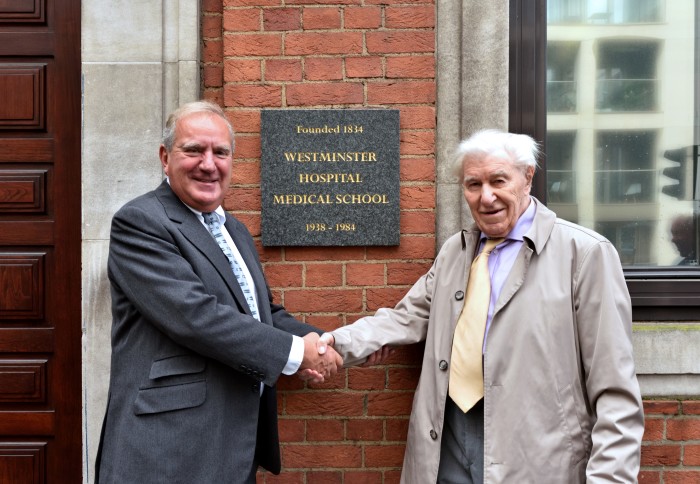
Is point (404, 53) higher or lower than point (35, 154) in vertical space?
higher

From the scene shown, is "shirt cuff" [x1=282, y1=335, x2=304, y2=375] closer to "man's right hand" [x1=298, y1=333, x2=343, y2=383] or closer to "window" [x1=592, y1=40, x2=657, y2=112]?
"man's right hand" [x1=298, y1=333, x2=343, y2=383]

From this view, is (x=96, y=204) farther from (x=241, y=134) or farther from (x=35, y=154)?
(x=241, y=134)

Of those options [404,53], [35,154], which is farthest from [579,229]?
[35,154]

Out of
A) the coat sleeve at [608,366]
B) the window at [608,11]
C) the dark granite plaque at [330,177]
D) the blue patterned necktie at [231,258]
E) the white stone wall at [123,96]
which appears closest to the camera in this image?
the coat sleeve at [608,366]

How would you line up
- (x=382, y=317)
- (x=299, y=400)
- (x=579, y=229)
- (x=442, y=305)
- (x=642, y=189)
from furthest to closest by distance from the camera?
1. (x=642, y=189)
2. (x=299, y=400)
3. (x=382, y=317)
4. (x=442, y=305)
5. (x=579, y=229)

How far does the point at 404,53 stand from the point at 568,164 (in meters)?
0.91

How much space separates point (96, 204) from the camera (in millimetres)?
3254

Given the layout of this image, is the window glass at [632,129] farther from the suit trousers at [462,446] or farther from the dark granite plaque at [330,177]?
the suit trousers at [462,446]

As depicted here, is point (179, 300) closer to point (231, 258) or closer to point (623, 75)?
point (231, 258)

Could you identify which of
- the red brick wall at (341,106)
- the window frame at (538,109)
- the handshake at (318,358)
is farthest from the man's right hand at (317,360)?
the window frame at (538,109)

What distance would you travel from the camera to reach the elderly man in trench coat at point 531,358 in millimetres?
2363

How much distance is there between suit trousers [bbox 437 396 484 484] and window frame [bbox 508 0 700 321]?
113 cm

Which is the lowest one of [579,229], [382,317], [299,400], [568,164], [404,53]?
[299,400]

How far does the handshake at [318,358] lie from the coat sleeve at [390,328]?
6cm
